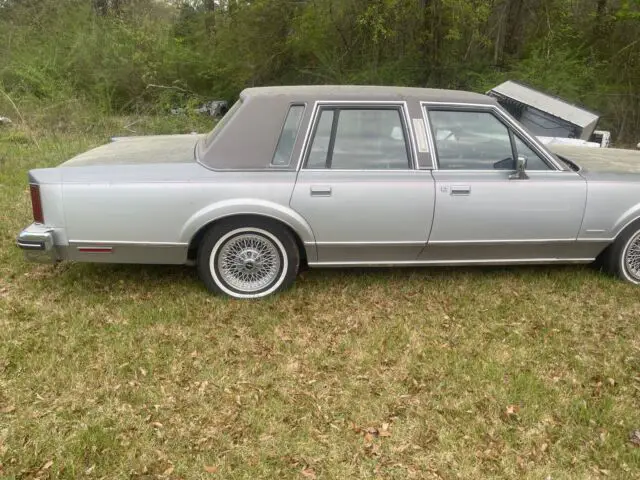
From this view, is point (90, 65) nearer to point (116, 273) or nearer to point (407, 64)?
point (407, 64)

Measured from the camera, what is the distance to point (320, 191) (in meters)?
4.08

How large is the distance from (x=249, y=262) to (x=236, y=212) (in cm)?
45

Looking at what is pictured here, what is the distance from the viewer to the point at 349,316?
4.20 m

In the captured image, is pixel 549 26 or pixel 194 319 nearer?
pixel 194 319

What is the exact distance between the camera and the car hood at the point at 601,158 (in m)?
4.67

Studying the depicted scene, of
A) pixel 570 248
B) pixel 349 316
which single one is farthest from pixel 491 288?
pixel 349 316

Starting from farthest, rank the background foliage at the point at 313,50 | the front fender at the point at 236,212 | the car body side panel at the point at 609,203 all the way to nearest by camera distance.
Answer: the background foliage at the point at 313,50
the car body side panel at the point at 609,203
the front fender at the point at 236,212

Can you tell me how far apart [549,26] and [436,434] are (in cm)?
1136

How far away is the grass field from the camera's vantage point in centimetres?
285

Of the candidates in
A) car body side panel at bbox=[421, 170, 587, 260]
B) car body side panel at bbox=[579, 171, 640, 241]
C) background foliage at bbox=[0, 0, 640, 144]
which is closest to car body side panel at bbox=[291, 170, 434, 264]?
car body side panel at bbox=[421, 170, 587, 260]

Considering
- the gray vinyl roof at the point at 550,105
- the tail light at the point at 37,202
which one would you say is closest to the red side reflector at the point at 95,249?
the tail light at the point at 37,202

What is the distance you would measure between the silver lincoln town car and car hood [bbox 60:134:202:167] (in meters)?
0.03

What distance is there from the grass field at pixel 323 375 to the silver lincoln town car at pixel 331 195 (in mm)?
388

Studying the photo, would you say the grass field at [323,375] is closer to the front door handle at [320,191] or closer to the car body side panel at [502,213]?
the car body side panel at [502,213]
